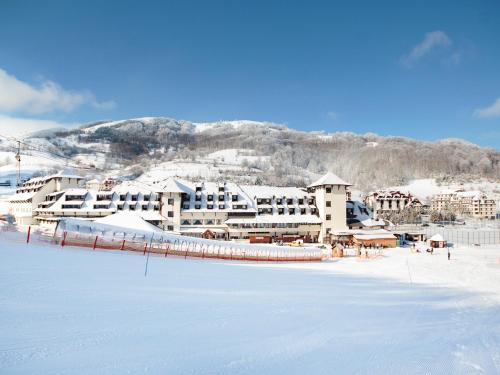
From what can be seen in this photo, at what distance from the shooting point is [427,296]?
50.4 ft

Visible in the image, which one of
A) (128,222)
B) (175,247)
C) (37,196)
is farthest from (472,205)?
(37,196)

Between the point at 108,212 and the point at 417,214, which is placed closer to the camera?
the point at 108,212

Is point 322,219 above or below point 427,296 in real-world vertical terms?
above

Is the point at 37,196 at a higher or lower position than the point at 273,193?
lower

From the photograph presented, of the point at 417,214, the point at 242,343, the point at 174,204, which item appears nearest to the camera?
the point at 242,343

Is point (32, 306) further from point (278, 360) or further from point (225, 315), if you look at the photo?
point (278, 360)

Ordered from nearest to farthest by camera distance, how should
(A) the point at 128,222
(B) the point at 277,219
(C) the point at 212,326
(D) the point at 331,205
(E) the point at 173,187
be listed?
(C) the point at 212,326, (A) the point at 128,222, (E) the point at 173,187, (B) the point at 277,219, (D) the point at 331,205

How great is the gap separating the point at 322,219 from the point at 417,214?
6610 centimetres

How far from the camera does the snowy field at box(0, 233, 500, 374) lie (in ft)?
19.9

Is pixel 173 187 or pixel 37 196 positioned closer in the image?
pixel 173 187

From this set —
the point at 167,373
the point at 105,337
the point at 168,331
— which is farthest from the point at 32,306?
the point at 167,373

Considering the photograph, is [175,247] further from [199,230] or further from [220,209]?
[220,209]

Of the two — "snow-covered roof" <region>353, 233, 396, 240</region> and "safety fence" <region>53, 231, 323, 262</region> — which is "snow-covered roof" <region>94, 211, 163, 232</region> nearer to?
"safety fence" <region>53, 231, 323, 262</region>

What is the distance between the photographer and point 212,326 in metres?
8.08
